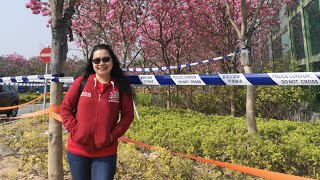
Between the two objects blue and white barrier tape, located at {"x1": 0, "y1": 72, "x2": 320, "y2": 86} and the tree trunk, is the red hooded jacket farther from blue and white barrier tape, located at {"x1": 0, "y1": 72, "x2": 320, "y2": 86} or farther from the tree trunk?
the tree trunk

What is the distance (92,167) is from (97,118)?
15.0 inches

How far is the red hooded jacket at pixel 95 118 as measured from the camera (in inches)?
105

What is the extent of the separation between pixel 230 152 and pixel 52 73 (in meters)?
2.50

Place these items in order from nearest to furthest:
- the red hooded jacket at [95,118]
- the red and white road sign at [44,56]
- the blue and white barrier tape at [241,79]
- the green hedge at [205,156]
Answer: the blue and white barrier tape at [241,79] → the red hooded jacket at [95,118] → the green hedge at [205,156] → the red and white road sign at [44,56]

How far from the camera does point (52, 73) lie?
12.3 feet

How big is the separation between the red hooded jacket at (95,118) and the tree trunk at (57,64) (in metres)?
1.04

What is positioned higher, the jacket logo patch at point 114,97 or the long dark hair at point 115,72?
the long dark hair at point 115,72

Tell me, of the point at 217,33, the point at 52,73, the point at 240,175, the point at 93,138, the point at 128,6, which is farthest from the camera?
the point at 217,33

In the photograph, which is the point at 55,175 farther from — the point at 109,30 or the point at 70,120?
the point at 109,30

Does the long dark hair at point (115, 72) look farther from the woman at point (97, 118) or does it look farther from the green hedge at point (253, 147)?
the green hedge at point (253, 147)

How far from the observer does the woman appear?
105 inches

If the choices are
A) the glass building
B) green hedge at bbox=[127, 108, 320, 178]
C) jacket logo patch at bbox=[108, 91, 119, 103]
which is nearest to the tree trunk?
jacket logo patch at bbox=[108, 91, 119, 103]

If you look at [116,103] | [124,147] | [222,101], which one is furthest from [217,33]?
[116,103]

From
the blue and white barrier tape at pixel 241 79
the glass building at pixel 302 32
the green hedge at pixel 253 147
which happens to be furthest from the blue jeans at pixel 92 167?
the glass building at pixel 302 32
